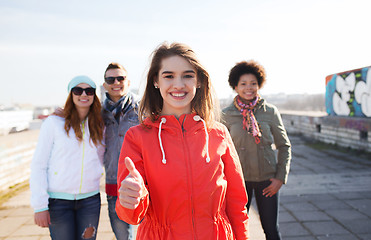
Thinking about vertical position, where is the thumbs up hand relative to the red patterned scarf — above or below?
below

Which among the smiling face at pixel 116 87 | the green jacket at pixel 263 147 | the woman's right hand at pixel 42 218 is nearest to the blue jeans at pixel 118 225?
the woman's right hand at pixel 42 218

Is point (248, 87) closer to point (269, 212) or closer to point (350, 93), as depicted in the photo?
point (269, 212)

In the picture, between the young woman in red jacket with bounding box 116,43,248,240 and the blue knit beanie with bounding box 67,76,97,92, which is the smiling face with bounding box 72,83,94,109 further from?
the young woman in red jacket with bounding box 116,43,248,240

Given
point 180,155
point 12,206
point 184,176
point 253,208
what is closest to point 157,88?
point 180,155

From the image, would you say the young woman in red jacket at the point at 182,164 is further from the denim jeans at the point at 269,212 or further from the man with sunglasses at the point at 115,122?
the denim jeans at the point at 269,212

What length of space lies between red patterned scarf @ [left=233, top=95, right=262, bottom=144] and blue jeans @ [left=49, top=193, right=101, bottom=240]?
60.0 inches

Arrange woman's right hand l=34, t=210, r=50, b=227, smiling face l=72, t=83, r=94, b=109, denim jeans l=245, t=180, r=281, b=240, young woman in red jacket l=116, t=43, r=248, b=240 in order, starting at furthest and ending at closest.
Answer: denim jeans l=245, t=180, r=281, b=240
smiling face l=72, t=83, r=94, b=109
woman's right hand l=34, t=210, r=50, b=227
young woman in red jacket l=116, t=43, r=248, b=240

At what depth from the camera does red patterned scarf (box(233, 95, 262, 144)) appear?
2.64 meters

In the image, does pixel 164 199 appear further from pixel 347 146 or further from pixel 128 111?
pixel 347 146

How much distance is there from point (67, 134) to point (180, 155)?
1257 mm

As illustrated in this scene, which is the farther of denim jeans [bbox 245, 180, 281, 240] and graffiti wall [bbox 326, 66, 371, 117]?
graffiti wall [bbox 326, 66, 371, 117]

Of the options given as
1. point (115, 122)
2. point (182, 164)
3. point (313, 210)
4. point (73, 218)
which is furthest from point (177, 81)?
point (313, 210)

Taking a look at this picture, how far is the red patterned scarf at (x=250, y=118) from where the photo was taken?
264 centimetres

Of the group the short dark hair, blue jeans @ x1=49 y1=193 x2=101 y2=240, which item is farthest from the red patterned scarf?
blue jeans @ x1=49 y1=193 x2=101 y2=240
